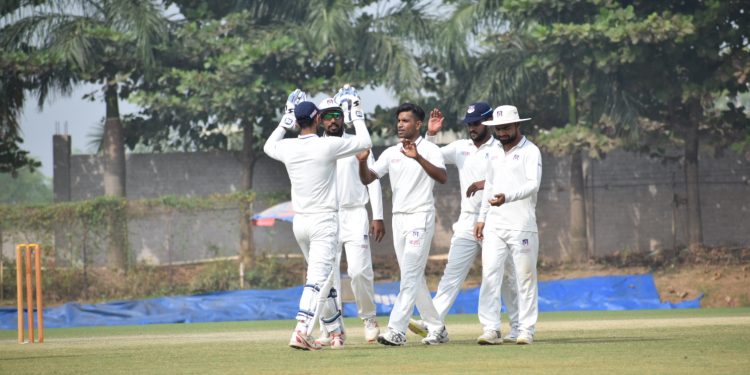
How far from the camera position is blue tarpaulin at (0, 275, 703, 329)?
71.1 feet

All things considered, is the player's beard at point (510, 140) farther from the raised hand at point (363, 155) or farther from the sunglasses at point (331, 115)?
the sunglasses at point (331, 115)

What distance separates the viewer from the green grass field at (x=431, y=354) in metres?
9.00

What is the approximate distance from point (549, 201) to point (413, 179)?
802 inches

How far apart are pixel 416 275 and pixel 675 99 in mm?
18666

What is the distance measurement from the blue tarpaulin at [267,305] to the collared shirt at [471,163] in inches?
387

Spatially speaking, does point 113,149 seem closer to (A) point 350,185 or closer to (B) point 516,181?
(A) point 350,185

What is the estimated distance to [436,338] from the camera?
11922mm

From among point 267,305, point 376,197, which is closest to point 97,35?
point 267,305

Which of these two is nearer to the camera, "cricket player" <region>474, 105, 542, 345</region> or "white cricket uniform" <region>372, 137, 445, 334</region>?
"cricket player" <region>474, 105, 542, 345</region>

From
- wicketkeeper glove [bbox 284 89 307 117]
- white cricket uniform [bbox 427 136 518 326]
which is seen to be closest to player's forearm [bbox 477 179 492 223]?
white cricket uniform [bbox 427 136 518 326]

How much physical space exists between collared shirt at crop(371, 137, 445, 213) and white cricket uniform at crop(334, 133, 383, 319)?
377 millimetres

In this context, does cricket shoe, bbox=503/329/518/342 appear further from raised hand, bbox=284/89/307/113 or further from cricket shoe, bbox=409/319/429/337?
raised hand, bbox=284/89/307/113

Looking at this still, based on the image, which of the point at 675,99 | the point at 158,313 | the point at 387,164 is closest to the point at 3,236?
the point at 158,313

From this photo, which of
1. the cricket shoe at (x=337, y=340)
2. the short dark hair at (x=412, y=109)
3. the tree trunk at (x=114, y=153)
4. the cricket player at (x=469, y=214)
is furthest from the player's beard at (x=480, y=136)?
the tree trunk at (x=114, y=153)
